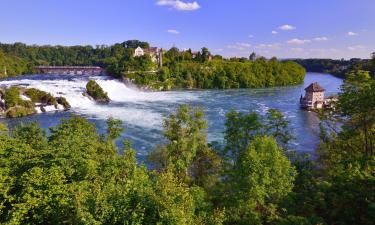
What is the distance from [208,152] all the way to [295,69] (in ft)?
333

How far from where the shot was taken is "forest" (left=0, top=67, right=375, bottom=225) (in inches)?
342

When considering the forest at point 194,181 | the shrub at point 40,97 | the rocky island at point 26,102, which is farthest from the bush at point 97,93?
the forest at point 194,181

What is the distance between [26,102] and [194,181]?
1408 inches

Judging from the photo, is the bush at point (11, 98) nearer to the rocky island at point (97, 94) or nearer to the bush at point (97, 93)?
the rocky island at point (97, 94)

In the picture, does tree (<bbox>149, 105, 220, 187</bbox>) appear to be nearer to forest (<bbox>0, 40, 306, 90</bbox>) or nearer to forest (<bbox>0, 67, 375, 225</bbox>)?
forest (<bbox>0, 67, 375, 225</bbox>)

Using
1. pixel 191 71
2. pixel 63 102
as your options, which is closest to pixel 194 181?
pixel 63 102

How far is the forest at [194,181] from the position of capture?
342 inches

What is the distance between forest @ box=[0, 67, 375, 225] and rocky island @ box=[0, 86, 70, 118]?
26859mm

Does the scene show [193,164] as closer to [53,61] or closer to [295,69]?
[295,69]

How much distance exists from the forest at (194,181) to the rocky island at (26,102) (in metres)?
26.9

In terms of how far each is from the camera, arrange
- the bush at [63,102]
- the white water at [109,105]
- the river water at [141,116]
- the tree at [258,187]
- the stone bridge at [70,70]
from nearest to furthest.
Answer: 1. the tree at [258,187]
2. the river water at [141,116]
3. the white water at [109,105]
4. the bush at [63,102]
5. the stone bridge at [70,70]

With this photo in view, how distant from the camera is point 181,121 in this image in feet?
57.0

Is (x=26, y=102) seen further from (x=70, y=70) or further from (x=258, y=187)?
(x=70, y=70)

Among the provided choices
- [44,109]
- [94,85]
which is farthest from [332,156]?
[94,85]
